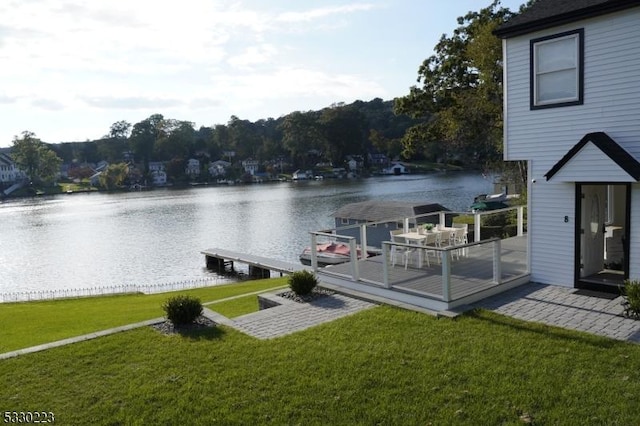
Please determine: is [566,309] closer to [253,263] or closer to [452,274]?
[452,274]

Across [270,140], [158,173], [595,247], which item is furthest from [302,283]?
[270,140]

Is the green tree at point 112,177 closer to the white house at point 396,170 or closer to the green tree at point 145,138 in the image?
the green tree at point 145,138

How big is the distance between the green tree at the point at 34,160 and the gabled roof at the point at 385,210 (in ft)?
364

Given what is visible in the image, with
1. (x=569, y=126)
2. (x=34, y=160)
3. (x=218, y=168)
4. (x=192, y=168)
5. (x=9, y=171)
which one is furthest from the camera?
(x=192, y=168)

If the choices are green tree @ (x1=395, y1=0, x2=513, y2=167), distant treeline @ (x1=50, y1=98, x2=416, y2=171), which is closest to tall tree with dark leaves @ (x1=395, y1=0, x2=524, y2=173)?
green tree @ (x1=395, y1=0, x2=513, y2=167)

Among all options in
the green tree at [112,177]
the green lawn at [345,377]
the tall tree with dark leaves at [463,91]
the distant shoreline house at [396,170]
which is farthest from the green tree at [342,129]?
the green lawn at [345,377]

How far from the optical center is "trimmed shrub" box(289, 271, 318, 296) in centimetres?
1180

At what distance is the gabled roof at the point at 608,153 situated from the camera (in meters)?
9.79

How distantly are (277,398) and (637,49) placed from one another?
9.47 metres

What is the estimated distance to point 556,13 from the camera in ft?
35.6

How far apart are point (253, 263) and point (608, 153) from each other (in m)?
21.6

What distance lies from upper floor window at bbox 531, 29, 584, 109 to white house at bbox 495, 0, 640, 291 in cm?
2

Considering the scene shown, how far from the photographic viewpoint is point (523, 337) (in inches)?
325

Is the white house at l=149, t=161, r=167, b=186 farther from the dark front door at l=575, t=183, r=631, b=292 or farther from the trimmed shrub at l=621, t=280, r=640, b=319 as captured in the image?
the trimmed shrub at l=621, t=280, r=640, b=319
